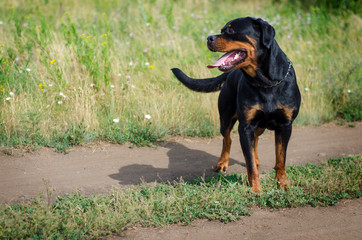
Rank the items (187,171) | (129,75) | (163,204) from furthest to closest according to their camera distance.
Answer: (129,75)
(187,171)
(163,204)

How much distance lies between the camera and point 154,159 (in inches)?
216

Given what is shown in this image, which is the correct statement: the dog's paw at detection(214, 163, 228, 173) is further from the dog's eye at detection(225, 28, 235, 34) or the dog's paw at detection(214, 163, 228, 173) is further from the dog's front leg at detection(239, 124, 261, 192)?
the dog's eye at detection(225, 28, 235, 34)

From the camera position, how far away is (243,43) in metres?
3.92

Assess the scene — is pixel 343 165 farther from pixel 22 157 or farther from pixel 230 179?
pixel 22 157

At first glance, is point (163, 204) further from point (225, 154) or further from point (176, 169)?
point (225, 154)

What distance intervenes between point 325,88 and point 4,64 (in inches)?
215

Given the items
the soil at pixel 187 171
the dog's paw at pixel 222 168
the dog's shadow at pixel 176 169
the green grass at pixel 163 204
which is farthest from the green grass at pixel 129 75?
the green grass at pixel 163 204

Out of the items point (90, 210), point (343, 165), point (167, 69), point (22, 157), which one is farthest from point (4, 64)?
point (343, 165)

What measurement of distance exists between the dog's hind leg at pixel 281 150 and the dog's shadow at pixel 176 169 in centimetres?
83

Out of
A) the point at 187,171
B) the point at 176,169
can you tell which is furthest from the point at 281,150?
the point at 176,169

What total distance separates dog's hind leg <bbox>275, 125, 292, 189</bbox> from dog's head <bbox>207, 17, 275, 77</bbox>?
0.72m

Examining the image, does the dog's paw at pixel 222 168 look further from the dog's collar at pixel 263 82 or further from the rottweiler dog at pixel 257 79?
the dog's collar at pixel 263 82

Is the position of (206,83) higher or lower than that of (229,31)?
lower

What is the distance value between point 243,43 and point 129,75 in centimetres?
355
